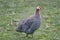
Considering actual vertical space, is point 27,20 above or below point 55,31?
above

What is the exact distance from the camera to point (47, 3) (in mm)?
11242

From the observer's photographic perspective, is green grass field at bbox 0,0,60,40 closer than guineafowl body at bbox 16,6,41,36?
No

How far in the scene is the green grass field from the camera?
25.9 ft

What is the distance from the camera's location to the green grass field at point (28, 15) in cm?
789

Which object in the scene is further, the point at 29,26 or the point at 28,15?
the point at 28,15

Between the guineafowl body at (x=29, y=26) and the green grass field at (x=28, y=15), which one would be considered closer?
the guineafowl body at (x=29, y=26)

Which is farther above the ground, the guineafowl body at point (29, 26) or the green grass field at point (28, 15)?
the guineafowl body at point (29, 26)

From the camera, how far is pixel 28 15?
31.9ft

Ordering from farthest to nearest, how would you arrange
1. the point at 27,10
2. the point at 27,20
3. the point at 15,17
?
the point at 27,10 → the point at 15,17 → the point at 27,20

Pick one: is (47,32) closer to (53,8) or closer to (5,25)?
(5,25)

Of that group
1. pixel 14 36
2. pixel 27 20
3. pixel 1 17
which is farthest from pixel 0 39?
pixel 1 17

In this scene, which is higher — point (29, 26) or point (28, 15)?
point (29, 26)

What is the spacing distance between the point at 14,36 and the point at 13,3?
3.66 meters

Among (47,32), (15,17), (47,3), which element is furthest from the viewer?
(47,3)
